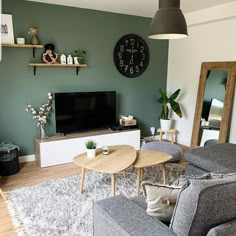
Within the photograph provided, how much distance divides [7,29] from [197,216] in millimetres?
3443

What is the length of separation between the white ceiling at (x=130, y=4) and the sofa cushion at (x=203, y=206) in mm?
3202

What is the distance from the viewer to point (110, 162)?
9.02ft

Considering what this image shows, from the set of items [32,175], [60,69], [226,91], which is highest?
[60,69]

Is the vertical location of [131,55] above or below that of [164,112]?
above

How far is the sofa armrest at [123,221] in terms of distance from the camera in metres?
1.24

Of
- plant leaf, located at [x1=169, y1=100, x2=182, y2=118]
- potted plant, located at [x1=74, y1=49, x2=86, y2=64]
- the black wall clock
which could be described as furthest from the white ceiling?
plant leaf, located at [x1=169, y1=100, x2=182, y2=118]

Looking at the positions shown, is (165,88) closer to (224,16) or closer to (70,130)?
(224,16)

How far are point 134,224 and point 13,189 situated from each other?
222 centimetres

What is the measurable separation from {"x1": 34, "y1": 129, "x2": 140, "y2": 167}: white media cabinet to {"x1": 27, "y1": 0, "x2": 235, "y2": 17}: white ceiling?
2.03 metres

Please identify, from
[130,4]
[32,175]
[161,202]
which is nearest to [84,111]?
[32,175]

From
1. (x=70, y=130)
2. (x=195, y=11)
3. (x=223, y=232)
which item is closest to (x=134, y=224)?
(x=223, y=232)

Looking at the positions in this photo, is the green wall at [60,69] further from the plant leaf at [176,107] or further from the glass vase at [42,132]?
the plant leaf at [176,107]

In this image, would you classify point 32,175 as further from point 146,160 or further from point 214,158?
point 214,158

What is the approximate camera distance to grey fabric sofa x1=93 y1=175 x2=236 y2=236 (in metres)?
1.16
